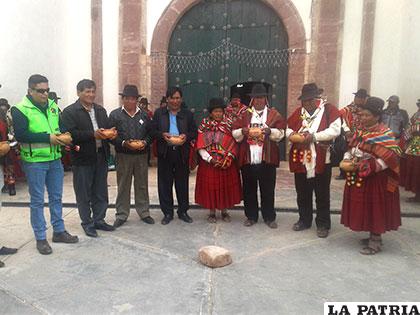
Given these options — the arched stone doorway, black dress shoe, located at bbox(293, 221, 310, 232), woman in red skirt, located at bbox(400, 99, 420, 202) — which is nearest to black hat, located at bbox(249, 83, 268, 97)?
black dress shoe, located at bbox(293, 221, 310, 232)

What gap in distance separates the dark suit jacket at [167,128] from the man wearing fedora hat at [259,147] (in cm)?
57

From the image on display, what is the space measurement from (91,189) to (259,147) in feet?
6.80

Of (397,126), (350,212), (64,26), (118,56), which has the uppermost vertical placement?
(64,26)

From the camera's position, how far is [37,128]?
4.11 meters

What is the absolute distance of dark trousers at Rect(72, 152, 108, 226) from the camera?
469 cm

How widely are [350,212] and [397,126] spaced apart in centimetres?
378

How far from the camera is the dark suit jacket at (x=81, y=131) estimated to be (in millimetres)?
4527

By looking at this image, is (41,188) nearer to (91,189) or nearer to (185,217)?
(91,189)

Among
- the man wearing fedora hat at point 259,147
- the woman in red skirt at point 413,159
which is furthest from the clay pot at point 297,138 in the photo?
the woman in red skirt at point 413,159

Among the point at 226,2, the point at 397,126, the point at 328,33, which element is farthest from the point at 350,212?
the point at 226,2

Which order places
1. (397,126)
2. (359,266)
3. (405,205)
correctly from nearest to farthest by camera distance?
1. (359,266)
2. (405,205)
3. (397,126)

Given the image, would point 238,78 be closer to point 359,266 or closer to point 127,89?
point 127,89

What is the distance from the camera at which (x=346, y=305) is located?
322 centimetres

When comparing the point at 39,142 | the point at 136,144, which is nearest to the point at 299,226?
the point at 136,144
